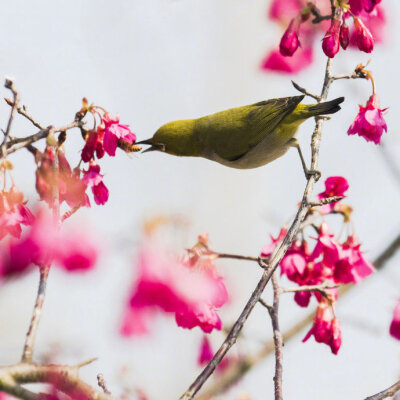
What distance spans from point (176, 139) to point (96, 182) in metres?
1.90

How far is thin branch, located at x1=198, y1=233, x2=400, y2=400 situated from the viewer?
4793 mm

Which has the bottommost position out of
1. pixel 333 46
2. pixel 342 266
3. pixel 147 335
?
pixel 147 335

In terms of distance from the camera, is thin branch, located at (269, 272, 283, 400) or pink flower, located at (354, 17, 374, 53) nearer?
thin branch, located at (269, 272, 283, 400)

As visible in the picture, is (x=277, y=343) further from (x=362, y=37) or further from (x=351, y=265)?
(x=362, y=37)

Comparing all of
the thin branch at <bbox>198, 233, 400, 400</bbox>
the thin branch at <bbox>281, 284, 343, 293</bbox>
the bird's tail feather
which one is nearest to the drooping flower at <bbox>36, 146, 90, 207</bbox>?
the thin branch at <bbox>281, 284, 343, 293</bbox>

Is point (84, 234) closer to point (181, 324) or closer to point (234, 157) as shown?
point (181, 324)

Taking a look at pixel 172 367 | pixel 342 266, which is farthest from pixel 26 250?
pixel 172 367

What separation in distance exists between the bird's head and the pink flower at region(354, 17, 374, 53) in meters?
1.66

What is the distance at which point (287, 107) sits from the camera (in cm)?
451

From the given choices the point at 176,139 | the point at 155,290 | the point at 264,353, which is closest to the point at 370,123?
the point at 155,290

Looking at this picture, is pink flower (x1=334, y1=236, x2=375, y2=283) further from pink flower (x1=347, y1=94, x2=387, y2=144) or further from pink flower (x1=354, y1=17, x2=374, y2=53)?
pink flower (x1=354, y1=17, x2=374, y2=53)

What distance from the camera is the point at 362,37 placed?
3.37 m

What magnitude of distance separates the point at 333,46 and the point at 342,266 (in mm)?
1069

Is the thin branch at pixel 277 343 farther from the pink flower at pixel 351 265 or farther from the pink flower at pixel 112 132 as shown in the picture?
the pink flower at pixel 112 132
